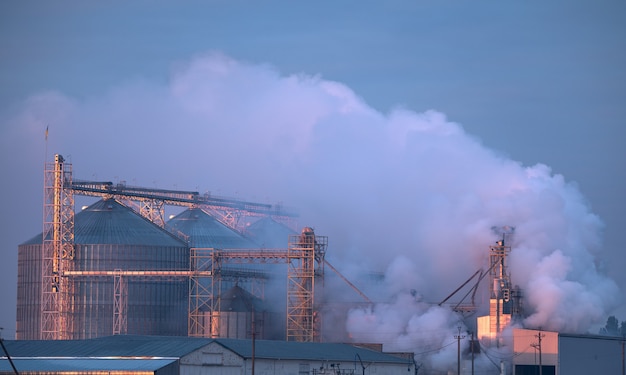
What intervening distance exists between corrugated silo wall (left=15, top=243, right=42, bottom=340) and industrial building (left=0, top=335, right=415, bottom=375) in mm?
24282

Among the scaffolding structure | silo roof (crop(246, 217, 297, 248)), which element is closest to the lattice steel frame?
the scaffolding structure

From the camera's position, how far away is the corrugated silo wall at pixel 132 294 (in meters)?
131

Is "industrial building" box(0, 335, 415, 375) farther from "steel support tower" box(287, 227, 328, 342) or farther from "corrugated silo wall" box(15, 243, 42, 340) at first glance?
"corrugated silo wall" box(15, 243, 42, 340)

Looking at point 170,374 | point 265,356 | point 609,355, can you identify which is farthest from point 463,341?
point 170,374

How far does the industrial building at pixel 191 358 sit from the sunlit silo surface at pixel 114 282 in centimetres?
2058

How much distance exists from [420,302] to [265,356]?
29538mm

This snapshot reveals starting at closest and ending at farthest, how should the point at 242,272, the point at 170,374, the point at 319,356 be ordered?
1. the point at 170,374
2. the point at 319,356
3. the point at 242,272

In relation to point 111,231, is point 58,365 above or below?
below

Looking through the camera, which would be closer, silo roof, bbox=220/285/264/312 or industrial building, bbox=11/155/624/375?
industrial building, bbox=11/155/624/375

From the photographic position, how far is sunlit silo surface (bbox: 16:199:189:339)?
429 feet

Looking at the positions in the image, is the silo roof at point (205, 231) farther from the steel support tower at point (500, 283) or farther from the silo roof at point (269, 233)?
the steel support tower at point (500, 283)

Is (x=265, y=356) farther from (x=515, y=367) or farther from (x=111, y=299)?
(x=111, y=299)

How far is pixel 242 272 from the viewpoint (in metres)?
135

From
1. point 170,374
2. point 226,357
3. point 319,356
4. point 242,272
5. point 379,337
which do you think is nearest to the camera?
point 170,374
